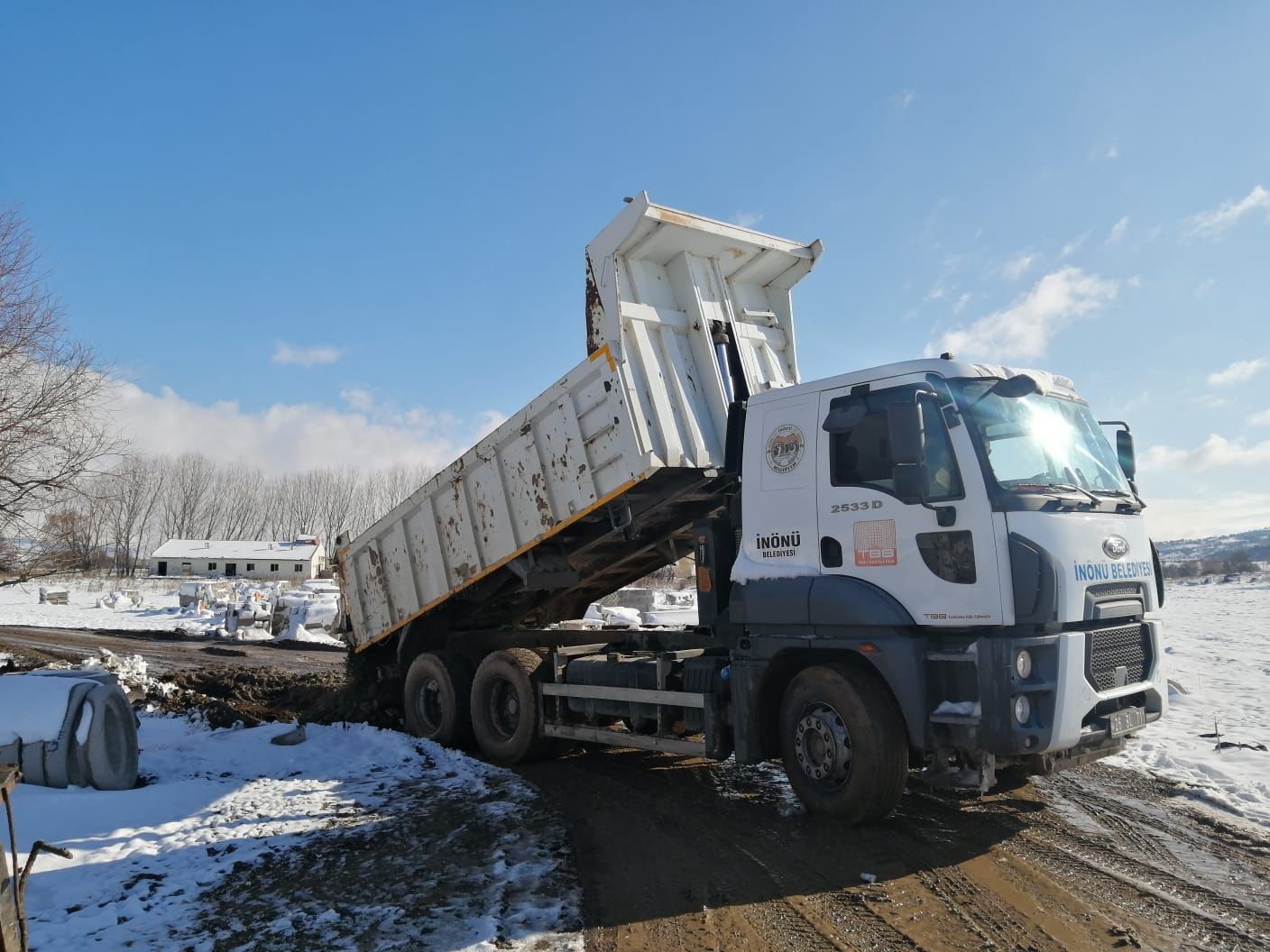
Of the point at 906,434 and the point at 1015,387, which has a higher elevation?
the point at 1015,387

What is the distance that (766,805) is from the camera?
6.24m

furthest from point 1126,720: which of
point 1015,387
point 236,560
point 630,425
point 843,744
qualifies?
point 236,560

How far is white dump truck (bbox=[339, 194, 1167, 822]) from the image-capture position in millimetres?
4980

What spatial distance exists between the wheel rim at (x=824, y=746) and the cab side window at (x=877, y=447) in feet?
4.98

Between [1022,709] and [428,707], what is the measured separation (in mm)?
6654

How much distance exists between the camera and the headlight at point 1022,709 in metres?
4.76

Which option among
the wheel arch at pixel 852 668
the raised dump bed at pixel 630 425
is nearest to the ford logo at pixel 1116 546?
the wheel arch at pixel 852 668

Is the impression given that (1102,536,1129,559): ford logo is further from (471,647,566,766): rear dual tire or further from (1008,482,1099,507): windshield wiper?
(471,647,566,766): rear dual tire

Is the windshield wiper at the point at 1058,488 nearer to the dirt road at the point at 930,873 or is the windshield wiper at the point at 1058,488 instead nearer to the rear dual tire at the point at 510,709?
the dirt road at the point at 930,873

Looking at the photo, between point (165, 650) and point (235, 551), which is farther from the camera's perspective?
point (235, 551)

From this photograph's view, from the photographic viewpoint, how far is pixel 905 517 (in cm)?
527

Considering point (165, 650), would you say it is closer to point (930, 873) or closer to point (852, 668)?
point (852, 668)

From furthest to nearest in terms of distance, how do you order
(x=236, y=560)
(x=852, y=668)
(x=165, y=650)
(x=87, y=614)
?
(x=236, y=560) < (x=87, y=614) < (x=165, y=650) < (x=852, y=668)

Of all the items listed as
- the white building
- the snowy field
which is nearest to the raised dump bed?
the snowy field
